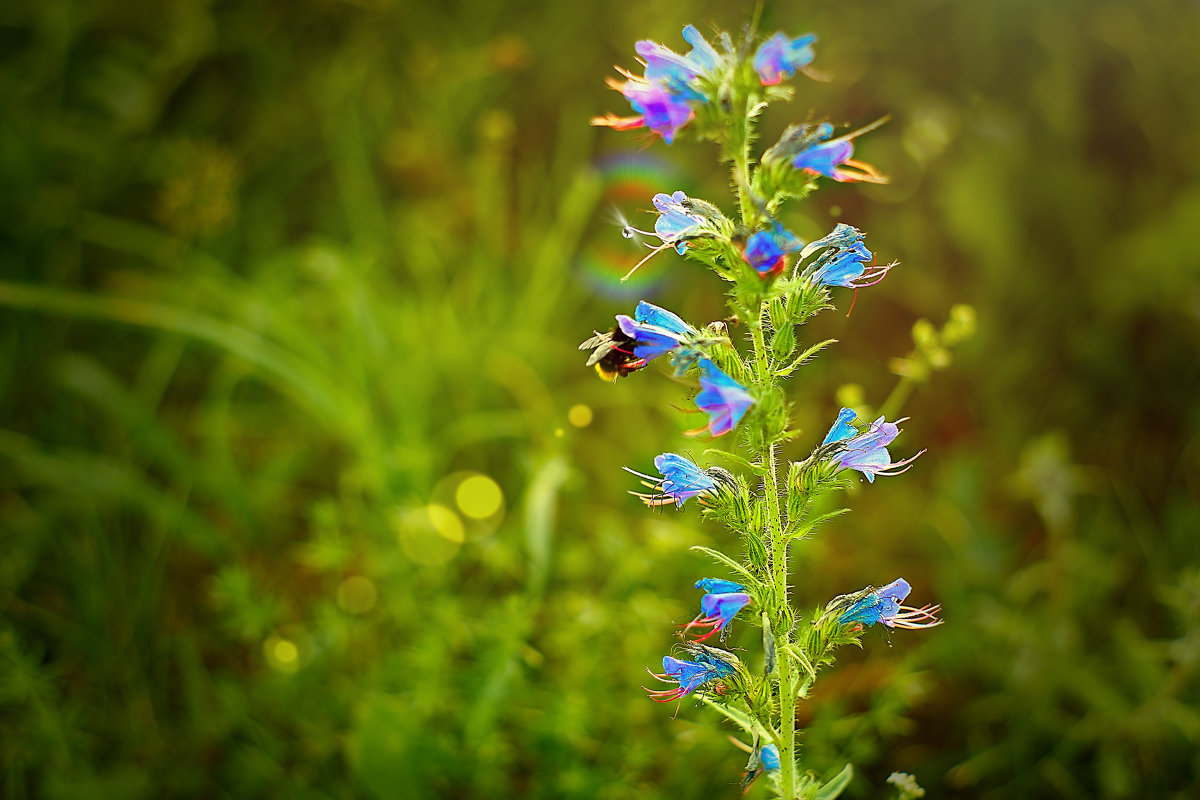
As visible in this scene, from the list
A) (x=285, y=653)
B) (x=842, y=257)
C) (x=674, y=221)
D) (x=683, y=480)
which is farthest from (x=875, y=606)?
(x=285, y=653)

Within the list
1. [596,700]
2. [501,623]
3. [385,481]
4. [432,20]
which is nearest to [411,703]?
[501,623]

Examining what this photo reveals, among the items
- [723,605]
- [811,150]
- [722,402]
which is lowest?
[723,605]

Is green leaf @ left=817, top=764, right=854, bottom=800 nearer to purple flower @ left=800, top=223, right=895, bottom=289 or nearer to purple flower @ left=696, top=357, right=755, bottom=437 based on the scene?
purple flower @ left=696, top=357, right=755, bottom=437

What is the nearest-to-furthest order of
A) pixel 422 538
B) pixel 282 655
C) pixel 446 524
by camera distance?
1. pixel 282 655
2. pixel 422 538
3. pixel 446 524

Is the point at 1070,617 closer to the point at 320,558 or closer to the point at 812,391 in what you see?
the point at 812,391

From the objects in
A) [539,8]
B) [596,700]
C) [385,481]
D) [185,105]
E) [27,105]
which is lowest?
[596,700]

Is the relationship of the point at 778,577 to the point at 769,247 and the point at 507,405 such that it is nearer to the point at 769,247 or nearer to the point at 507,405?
the point at 769,247

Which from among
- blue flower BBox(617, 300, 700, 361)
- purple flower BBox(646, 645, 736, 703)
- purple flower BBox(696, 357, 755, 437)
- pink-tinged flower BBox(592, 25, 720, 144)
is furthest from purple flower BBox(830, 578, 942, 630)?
pink-tinged flower BBox(592, 25, 720, 144)
